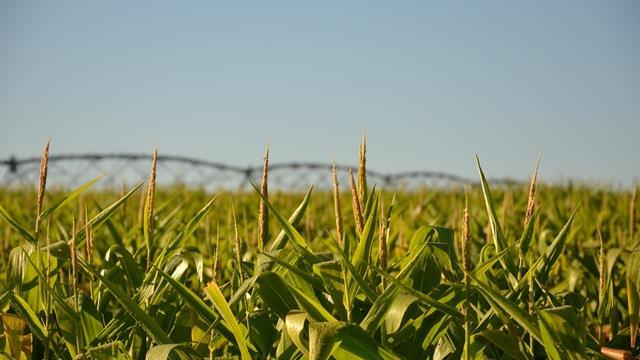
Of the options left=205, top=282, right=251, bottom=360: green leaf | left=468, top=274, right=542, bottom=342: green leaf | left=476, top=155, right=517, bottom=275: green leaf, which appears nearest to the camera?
left=468, top=274, right=542, bottom=342: green leaf

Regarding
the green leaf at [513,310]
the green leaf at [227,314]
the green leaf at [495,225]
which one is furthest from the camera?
the green leaf at [495,225]

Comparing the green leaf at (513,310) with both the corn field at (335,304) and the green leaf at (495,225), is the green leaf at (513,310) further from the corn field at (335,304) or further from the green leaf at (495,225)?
the green leaf at (495,225)

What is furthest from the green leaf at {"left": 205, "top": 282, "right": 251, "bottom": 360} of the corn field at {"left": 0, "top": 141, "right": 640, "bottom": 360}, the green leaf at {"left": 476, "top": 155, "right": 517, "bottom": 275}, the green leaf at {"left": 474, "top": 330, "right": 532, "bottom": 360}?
the green leaf at {"left": 476, "top": 155, "right": 517, "bottom": 275}

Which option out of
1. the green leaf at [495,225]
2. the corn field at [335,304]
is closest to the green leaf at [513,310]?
the corn field at [335,304]

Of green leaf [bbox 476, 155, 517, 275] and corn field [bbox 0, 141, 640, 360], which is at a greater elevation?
green leaf [bbox 476, 155, 517, 275]

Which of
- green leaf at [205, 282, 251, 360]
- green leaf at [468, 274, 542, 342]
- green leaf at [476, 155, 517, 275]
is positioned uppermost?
green leaf at [476, 155, 517, 275]

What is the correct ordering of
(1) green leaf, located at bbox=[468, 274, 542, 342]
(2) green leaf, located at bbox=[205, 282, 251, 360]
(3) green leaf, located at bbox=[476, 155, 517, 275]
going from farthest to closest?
(3) green leaf, located at bbox=[476, 155, 517, 275]
(2) green leaf, located at bbox=[205, 282, 251, 360]
(1) green leaf, located at bbox=[468, 274, 542, 342]

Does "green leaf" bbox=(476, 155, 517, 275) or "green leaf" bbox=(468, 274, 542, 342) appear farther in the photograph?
"green leaf" bbox=(476, 155, 517, 275)

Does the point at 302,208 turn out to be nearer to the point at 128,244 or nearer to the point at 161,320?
the point at 161,320

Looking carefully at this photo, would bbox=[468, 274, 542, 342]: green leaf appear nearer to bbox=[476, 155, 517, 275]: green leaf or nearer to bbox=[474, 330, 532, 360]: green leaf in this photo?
bbox=[474, 330, 532, 360]: green leaf

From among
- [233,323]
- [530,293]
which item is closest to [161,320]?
[233,323]

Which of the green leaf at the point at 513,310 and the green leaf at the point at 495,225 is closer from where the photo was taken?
the green leaf at the point at 513,310

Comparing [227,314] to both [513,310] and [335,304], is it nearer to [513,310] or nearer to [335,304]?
[335,304]

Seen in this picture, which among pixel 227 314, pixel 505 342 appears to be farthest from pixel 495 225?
pixel 227 314
